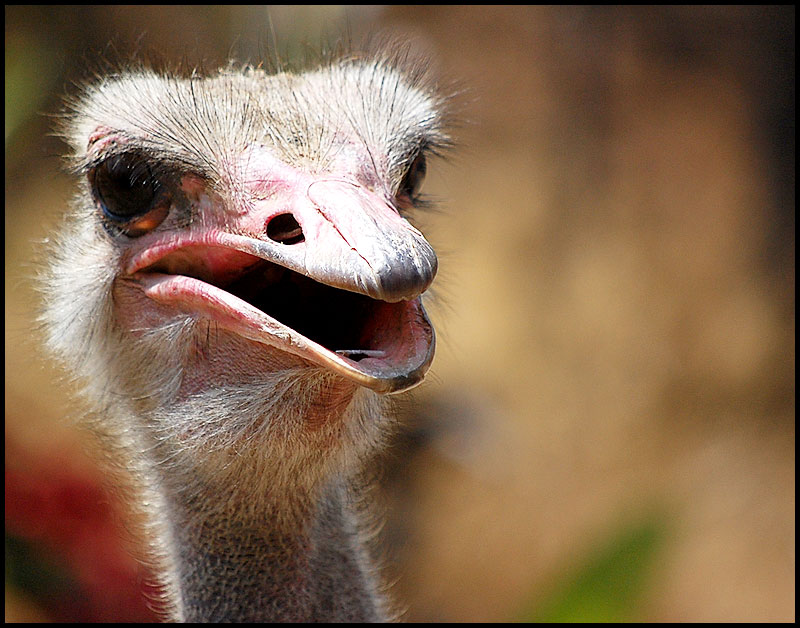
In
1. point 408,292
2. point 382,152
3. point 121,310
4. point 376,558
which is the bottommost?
point 376,558

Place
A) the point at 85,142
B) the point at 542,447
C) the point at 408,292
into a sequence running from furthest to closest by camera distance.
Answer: the point at 542,447 → the point at 85,142 → the point at 408,292

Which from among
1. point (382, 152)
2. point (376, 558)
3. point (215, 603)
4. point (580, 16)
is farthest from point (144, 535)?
point (580, 16)

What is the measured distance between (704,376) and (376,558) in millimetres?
2867

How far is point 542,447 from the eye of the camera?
4145mm

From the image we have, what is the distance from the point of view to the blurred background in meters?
3.97

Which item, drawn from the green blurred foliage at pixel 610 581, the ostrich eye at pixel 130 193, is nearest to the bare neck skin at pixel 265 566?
the ostrich eye at pixel 130 193

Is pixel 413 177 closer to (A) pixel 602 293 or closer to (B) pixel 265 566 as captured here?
(B) pixel 265 566

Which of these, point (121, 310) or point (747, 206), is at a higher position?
point (747, 206)

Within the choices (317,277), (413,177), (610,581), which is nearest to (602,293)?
(610,581)

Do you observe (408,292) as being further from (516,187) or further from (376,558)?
(516,187)

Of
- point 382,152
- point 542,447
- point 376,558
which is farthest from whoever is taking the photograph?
point 542,447

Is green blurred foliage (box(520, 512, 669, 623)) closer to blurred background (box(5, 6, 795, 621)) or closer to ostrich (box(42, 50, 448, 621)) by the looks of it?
ostrich (box(42, 50, 448, 621))

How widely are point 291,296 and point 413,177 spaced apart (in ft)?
1.02

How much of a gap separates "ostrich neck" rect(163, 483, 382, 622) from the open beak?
39cm
